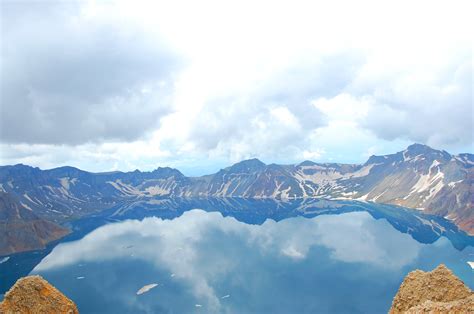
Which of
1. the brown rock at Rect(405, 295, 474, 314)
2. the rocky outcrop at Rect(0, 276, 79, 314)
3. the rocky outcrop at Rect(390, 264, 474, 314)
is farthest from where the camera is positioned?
the rocky outcrop at Rect(390, 264, 474, 314)

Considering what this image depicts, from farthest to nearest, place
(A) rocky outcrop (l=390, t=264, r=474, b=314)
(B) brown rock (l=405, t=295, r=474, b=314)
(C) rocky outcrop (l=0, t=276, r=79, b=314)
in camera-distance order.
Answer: (A) rocky outcrop (l=390, t=264, r=474, b=314) → (C) rocky outcrop (l=0, t=276, r=79, b=314) → (B) brown rock (l=405, t=295, r=474, b=314)

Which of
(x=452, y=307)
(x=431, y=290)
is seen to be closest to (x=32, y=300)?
(x=452, y=307)

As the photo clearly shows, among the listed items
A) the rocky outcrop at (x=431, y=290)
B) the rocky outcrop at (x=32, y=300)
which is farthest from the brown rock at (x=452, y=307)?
the rocky outcrop at (x=32, y=300)

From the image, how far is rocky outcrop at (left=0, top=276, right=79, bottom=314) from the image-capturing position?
37531mm

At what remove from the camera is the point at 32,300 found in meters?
37.9

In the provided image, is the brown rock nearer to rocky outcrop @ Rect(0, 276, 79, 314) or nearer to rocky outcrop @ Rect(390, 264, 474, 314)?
rocky outcrop @ Rect(390, 264, 474, 314)

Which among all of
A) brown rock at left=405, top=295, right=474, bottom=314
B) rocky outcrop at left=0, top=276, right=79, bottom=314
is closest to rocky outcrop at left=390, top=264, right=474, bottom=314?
brown rock at left=405, top=295, right=474, bottom=314

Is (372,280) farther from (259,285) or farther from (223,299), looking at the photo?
(223,299)

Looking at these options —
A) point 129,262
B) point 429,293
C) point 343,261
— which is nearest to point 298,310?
point 343,261

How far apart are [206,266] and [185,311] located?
2372 inches

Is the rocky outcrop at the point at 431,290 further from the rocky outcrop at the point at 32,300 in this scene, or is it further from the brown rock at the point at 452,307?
the rocky outcrop at the point at 32,300

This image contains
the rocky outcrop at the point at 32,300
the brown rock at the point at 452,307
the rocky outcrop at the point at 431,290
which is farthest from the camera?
the rocky outcrop at the point at 431,290

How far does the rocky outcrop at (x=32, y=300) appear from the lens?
3753 cm

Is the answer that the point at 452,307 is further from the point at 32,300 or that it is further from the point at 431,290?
the point at 32,300
